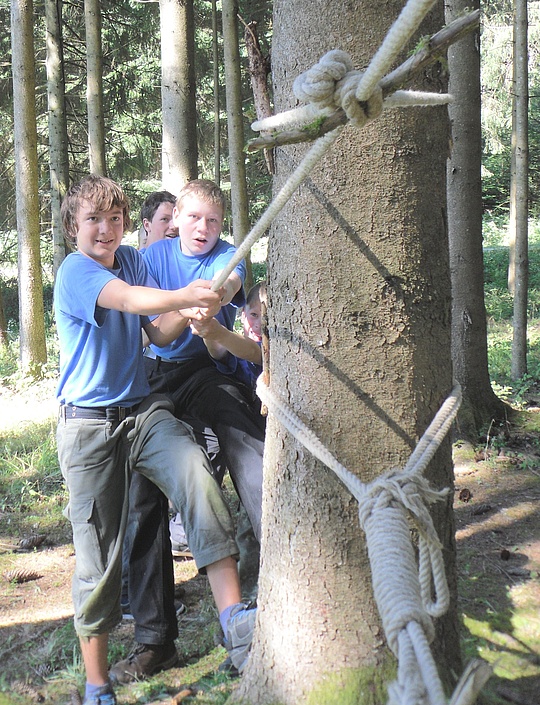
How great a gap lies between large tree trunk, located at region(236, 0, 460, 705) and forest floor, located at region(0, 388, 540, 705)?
0.57m

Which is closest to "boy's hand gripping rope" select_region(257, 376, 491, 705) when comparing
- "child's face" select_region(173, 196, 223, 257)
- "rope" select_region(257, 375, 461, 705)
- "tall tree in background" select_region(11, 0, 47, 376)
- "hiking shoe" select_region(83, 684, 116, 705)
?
"rope" select_region(257, 375, 461, 705)

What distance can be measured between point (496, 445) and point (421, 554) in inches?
152

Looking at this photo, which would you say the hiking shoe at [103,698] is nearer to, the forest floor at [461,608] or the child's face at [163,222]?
the forest floor at [461,608]

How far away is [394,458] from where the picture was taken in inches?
76.9

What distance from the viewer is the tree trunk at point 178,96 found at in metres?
5.58

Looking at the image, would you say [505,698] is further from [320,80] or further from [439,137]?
[320,80]

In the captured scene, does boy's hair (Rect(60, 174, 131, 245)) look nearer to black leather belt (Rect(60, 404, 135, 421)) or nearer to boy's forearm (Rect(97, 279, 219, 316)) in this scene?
boy's forearm (Rect(97, 279, 219, 316))

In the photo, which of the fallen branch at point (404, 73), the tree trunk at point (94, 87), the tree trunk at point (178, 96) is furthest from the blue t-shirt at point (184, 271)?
the tree trunk at point (94, 87)

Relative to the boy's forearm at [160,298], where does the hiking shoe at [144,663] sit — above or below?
below

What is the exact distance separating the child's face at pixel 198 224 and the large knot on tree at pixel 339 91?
68.6 inches

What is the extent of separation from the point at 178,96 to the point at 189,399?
3.41 m

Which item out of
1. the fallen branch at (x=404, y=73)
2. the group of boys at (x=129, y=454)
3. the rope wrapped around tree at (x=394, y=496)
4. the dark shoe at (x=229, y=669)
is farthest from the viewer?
the dark shoe at (x=229, y=669)

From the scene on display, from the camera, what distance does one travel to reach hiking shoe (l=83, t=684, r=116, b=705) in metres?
2.50

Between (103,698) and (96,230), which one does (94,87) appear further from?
(103,698)
